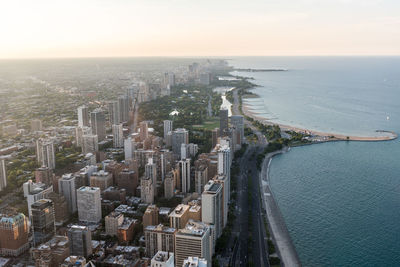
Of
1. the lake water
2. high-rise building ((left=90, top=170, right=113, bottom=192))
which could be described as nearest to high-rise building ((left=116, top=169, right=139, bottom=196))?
high-rise building ((left=90, top=170, right=113, bottom=192))

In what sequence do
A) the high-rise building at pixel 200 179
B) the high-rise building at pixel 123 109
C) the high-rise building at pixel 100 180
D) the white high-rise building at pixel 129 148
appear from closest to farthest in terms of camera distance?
the high-rise building at pixel 200 179
the high-rise building at pixel 100 180
the white high-rise building at pixel 129 148
the high-rise building at pixel 123 109

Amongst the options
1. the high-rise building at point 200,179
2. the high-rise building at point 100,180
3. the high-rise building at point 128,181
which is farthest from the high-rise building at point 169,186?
the high-rise building at point 100,180

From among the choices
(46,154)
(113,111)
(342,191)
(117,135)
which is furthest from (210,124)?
(342,191)

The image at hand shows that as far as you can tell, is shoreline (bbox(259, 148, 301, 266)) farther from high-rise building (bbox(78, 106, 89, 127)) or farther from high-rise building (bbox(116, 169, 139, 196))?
high-rise building (bbox(78, 106, 89, 127))

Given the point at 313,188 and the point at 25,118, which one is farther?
the point at 25,118

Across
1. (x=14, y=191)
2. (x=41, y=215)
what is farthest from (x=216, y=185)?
(x=14, y=191)

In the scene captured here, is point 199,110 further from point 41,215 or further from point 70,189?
point 41,215

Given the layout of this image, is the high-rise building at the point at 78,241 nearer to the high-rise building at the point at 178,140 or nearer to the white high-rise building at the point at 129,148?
the white high-rise building at the point at 129,148
